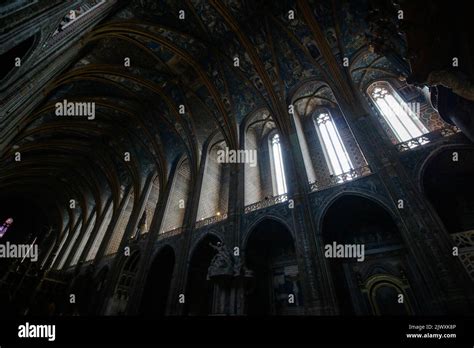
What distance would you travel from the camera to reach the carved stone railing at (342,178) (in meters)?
6.95

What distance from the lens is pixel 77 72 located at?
1032 cm

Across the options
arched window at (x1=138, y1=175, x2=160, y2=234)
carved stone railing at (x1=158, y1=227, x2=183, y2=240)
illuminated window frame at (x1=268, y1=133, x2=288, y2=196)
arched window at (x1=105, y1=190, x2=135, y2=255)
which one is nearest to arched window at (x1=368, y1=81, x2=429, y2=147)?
illuminated window frame at (x1=268, y1=133, x2=288, y2=196)

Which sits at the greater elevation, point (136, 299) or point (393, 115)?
point (393, 115)

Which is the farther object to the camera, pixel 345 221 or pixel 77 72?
pixel 77 72

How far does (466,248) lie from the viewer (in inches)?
177

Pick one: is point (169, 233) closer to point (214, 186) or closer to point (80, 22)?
point (214, 186)

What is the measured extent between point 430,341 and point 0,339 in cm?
438

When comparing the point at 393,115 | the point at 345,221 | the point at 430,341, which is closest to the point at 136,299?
the point at 345,221

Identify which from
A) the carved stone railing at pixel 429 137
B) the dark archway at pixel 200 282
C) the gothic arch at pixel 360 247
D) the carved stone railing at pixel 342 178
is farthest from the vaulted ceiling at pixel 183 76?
the dark archway at pixel 200 282

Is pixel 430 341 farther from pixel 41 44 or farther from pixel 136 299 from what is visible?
A: pixel 136 299

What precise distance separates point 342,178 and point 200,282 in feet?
25.3

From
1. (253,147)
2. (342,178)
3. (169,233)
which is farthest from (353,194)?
(169,233)

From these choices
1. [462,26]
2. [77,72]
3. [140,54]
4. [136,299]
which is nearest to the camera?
[462,26]

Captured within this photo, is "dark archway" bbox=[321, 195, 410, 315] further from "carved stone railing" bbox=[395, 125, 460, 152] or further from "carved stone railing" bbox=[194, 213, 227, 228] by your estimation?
"carved stone railing" bbox=[194, 213, 227, 228]
